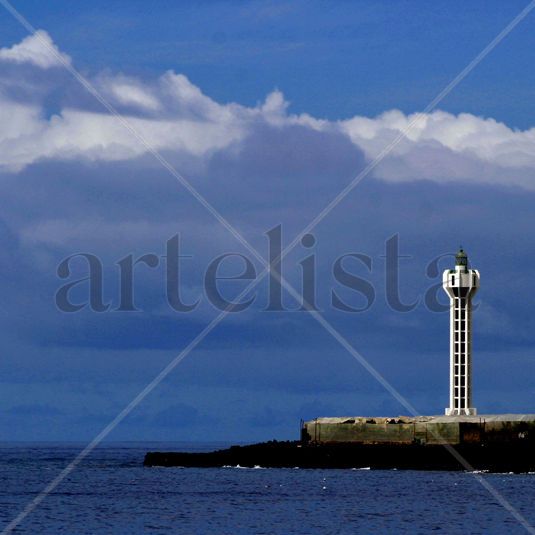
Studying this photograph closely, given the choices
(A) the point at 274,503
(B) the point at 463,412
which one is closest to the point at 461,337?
(B) the point at 463,412

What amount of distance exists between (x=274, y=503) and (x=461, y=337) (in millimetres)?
35032

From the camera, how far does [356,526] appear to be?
79062 mm

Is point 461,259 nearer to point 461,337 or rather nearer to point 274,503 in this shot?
point 461,337

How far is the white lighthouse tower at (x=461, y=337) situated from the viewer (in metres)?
123

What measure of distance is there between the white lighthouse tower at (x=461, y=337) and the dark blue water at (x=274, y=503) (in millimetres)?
6759

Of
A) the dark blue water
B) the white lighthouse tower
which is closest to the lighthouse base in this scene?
the white lighthouse tower

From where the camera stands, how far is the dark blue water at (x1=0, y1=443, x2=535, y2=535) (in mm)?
79375

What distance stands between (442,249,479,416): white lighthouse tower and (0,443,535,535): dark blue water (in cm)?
676

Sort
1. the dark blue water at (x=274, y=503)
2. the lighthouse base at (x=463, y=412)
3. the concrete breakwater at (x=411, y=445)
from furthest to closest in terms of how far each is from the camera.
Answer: the lighthouse base at (x=463, y=412) → the concrete breakwater at (x=411, y=445) → the dark blue water at (x=274, y=503)

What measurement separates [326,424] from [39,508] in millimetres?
41583

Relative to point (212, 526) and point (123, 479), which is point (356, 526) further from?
→ point (123, 479)

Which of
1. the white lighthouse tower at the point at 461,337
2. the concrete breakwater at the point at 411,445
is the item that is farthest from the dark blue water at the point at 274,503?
the white lighthouse tower at the point at 461,337

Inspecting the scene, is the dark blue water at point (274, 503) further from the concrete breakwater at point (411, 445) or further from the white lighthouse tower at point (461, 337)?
the white lighthouse tower at point (461, 337)

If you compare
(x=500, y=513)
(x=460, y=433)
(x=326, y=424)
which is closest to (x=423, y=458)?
(x=460, y=433)
